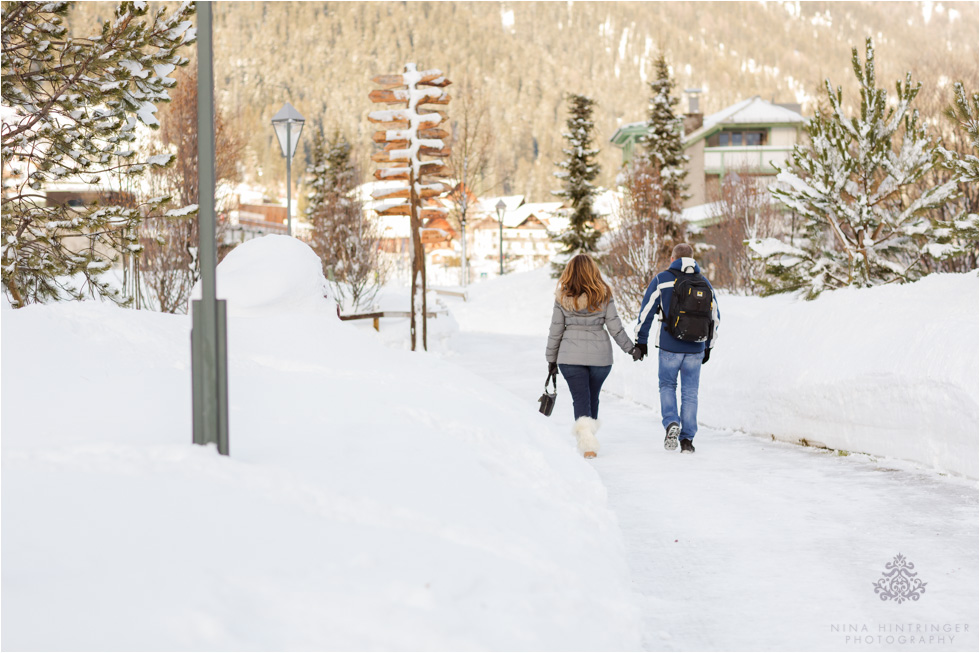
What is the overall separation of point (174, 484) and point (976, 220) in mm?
9220

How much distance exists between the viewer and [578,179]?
36.7 m

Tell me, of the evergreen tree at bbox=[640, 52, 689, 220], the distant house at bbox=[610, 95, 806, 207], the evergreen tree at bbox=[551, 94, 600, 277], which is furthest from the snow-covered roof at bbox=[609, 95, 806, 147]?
the evergreen tree at bbox=[640, 52, 689, 220]

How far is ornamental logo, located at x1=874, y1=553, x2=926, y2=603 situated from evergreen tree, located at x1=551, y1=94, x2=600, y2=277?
31315 millimetres

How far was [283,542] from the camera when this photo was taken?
2914 mm

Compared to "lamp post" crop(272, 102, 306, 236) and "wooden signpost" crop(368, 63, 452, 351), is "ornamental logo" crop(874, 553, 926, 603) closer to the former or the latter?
"lamp post" crop(272, 102, 306, 236)

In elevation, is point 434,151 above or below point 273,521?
above

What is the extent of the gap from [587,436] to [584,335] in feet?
2.84

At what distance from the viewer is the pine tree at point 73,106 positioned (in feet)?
30.2

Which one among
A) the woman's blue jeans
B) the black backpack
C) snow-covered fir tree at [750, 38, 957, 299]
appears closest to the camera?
the woman's blue jeans

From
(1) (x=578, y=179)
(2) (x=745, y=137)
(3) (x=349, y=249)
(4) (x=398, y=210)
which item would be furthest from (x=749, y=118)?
(4) (x=398, y=210)

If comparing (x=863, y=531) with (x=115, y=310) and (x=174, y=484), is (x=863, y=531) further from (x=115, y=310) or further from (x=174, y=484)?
(x=115, y=310)

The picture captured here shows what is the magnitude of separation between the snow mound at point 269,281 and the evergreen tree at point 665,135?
1009 inches

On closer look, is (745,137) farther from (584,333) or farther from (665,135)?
(584,333)

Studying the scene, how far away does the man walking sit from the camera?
7547 millimetres
